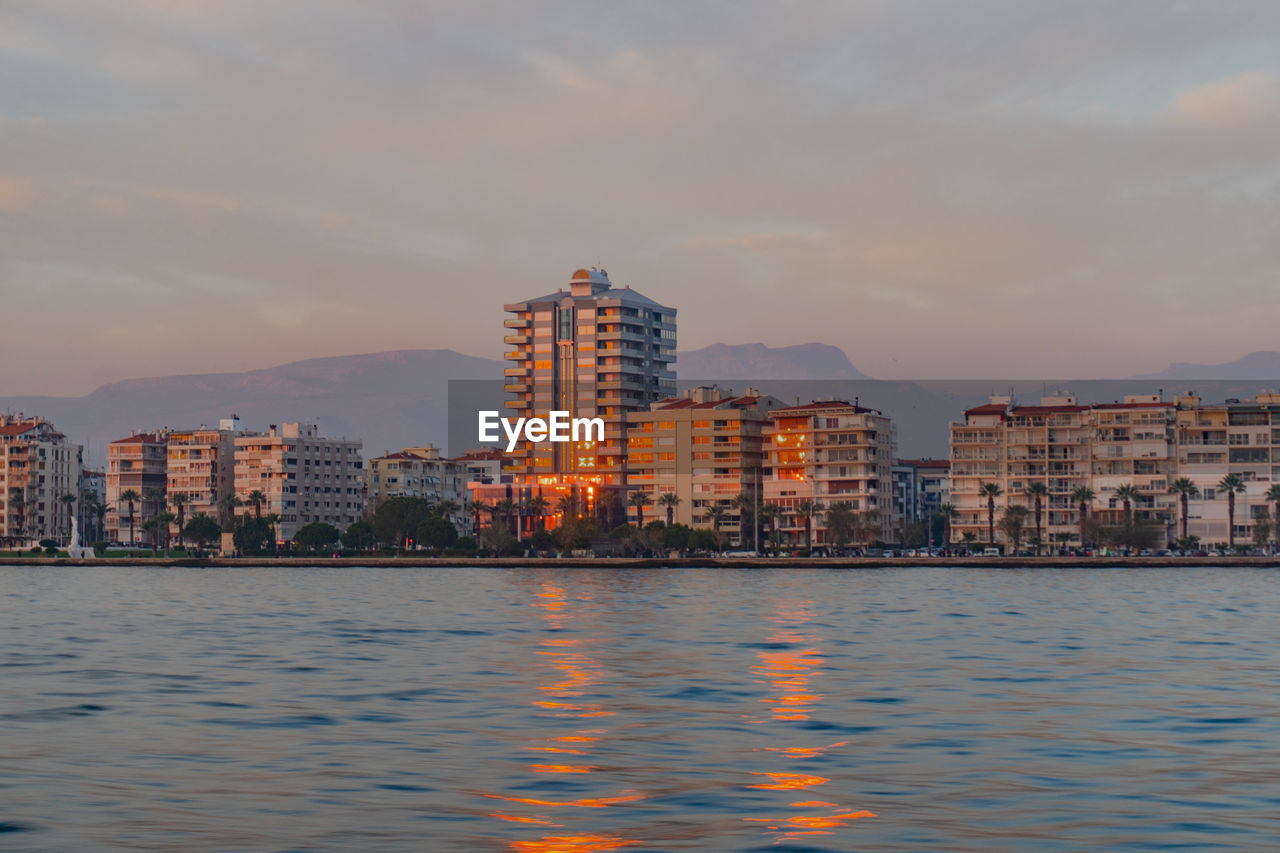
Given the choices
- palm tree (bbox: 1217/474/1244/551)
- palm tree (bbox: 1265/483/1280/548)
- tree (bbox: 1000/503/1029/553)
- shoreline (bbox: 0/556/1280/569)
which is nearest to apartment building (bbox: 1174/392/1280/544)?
palm tree (bbox: 1217/474/1244/551)

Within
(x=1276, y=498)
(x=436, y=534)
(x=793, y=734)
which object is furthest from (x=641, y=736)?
(x=1276, y=498)

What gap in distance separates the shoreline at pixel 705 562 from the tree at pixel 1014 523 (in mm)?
15767

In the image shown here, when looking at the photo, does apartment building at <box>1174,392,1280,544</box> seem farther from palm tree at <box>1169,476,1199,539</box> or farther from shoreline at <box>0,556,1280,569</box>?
shoreline at <box>0,556,1280,569</box>

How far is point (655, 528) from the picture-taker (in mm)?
191125

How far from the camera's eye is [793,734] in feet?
91.5

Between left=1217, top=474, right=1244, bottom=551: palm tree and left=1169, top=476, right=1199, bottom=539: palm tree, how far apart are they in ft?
10.5

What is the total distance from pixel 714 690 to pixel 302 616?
124 feet

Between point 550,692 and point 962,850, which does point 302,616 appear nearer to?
point 550,692

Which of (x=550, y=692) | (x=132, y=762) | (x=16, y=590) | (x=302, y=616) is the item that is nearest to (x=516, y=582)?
(x=16, y=590)

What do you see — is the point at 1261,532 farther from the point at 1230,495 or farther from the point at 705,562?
the point at 705,562

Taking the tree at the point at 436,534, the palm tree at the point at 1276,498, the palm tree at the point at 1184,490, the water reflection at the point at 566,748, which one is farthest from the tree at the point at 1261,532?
the water reflection at the point at 566,748

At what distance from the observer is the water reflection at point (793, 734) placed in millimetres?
19375

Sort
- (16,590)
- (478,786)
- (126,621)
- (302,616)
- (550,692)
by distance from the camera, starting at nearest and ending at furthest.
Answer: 1. (478,786)
2. (550,692)
3. (126,621)
4. (302,616)
5. (16,590)

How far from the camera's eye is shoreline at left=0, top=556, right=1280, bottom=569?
167125mm
